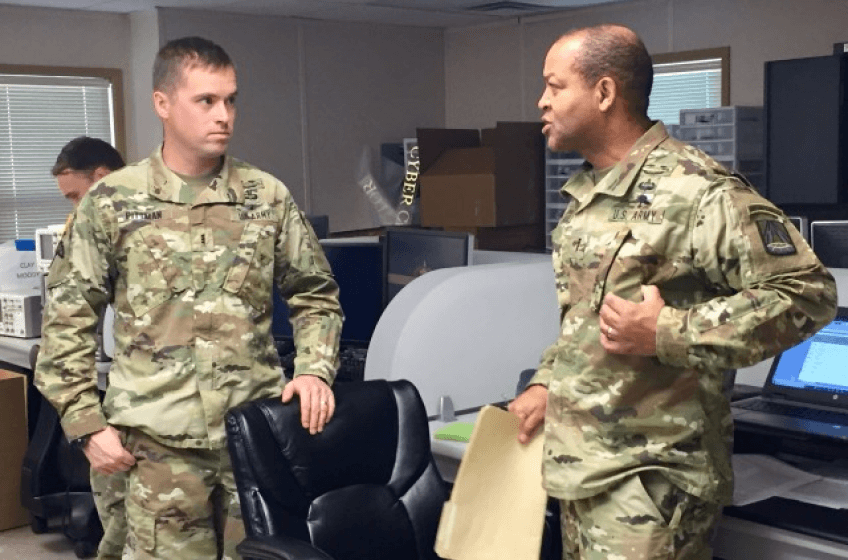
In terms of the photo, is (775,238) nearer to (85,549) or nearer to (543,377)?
(543,377)

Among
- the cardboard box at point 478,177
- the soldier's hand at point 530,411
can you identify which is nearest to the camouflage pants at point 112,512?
the soldier's hand at point 530,411

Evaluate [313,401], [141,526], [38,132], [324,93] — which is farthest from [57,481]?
[324,93]

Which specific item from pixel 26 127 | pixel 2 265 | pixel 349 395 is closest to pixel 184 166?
pixel 349 395

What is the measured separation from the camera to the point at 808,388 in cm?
204

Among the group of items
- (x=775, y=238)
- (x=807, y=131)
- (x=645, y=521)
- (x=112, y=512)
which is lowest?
(x=112, y=512)

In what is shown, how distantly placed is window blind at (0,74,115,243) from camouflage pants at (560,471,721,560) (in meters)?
5.25

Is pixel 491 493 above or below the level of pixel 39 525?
above

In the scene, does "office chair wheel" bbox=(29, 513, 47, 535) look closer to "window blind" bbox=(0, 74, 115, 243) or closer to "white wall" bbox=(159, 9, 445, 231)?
"window blind" bbox=(0, 74, 115, 243)

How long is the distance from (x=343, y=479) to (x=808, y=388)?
3.02ft

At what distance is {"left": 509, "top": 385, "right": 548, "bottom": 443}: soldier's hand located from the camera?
1651mm

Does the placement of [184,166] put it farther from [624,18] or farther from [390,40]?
[390,40]

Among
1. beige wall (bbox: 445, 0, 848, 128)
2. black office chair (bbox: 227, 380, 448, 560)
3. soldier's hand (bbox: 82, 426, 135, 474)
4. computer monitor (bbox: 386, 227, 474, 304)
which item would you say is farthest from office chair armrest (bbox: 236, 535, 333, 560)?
beige wall (bbox: 445, 0, 848, 128)

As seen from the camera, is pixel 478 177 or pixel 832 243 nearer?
pixel 832 243

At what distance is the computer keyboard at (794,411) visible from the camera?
1930 millimetres
